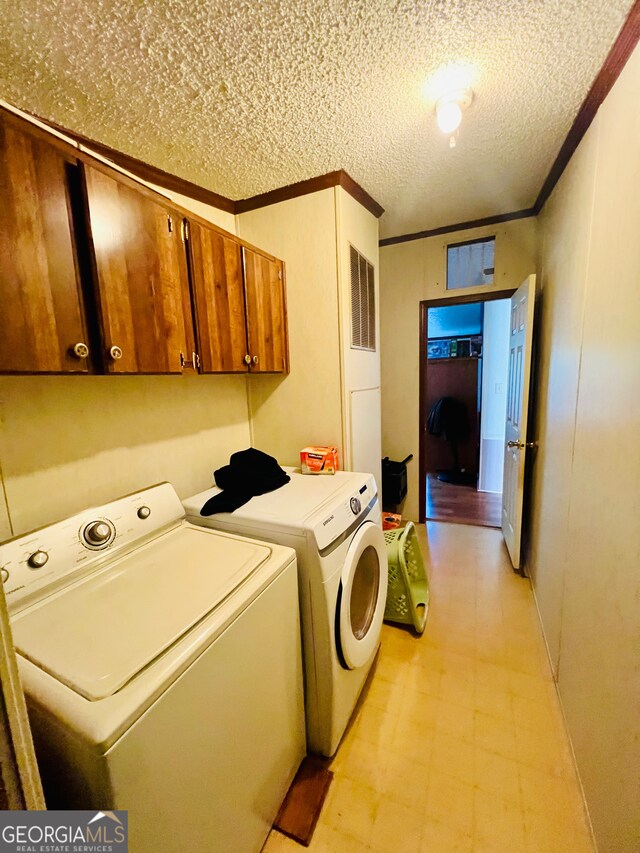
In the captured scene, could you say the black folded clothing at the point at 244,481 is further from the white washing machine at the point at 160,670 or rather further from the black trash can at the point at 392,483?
the black trash can at the point at 392,483

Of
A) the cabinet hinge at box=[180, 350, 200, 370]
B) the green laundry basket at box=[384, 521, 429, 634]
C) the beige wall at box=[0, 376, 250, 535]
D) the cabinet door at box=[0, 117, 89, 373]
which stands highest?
the cabinet door at box=[0, 117, 89, 373]

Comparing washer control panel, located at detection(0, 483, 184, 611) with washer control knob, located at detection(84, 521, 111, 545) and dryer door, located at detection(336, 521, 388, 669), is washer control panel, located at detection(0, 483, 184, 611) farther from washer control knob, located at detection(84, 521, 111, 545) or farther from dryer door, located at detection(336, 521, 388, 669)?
dryer door, located at detection(336, 521, 388, 669)

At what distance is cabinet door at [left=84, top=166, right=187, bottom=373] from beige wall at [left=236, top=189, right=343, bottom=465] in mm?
780

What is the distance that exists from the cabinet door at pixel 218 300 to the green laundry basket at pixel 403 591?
4.40ft

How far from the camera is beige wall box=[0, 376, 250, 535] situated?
1.12 metres

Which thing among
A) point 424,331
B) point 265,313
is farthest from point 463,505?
point 265,313

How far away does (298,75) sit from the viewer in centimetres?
120

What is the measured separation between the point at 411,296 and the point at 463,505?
230cm

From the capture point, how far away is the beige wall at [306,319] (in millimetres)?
1883

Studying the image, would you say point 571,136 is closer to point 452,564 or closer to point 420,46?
point 420,46

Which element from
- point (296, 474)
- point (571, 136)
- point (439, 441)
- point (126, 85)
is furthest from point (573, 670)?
point (439, 441)

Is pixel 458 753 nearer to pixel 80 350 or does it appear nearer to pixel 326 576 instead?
pixel 326 576

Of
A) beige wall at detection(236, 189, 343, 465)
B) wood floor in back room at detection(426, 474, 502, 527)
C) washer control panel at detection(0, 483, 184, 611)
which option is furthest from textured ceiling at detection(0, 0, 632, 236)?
wood floor in back room at detection(426, 474, 502, 527)

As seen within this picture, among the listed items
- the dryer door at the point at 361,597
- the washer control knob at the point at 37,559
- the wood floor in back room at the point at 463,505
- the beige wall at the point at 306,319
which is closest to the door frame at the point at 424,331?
the wood floor in back room at the point at 463,505
